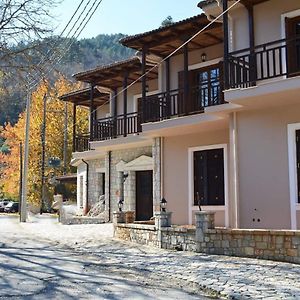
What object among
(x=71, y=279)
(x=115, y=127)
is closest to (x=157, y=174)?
(x=115, y=127)

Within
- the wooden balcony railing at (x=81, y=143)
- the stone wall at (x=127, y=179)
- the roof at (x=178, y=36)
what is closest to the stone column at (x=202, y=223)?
the roof at (x=178, y=36)

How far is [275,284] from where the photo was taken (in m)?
7.83

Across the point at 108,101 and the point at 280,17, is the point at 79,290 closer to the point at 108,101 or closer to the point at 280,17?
the point at 280,17

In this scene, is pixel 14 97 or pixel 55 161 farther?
pixel 55 161

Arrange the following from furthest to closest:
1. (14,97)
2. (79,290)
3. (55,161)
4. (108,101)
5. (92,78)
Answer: (55,161) → (108,101) → (92,78) → (14,97) → (79,290)

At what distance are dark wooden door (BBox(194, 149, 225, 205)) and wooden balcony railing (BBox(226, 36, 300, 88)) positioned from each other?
12.1 feet

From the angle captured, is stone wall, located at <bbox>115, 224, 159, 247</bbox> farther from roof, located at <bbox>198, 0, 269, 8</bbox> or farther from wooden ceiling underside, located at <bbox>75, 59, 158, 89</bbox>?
wooden ceiling underside, located at <bbox>75, 59, 158, 89</bbox>

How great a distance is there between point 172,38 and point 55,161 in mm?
25161

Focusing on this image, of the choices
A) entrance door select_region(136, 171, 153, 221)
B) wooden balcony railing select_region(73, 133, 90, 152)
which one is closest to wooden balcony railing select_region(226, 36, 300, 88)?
entrance door select_region(136, 171, 153, 221)

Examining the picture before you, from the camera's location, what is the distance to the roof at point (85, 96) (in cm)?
2383

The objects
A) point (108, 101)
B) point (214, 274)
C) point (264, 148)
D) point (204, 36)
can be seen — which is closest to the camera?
point (214, 274)

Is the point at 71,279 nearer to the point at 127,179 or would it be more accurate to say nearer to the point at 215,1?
the point at 215,1

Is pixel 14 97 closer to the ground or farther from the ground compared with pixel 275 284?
farther from the ground

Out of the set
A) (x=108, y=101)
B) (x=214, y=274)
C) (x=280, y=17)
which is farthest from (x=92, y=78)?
(x=214, y=274)
